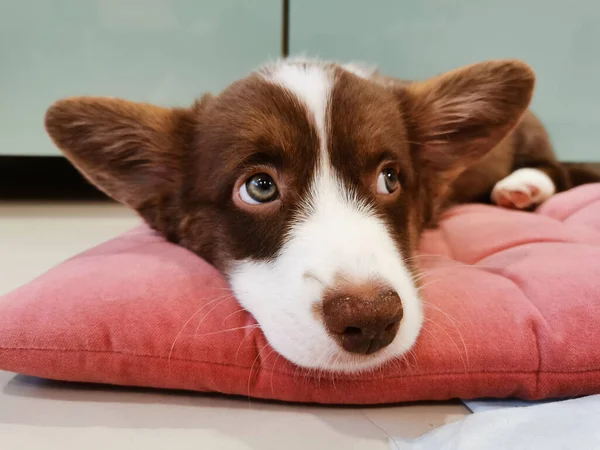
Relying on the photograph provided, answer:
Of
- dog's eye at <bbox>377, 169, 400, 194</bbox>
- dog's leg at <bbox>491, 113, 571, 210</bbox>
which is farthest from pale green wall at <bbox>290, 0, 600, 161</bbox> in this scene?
dog's eye at <bbox>377, 169, 400, 194</bbox>

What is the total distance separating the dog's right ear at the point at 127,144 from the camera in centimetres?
168

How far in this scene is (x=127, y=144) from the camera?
1795 mm

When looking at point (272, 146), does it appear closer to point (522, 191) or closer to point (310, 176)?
point (310, 176)

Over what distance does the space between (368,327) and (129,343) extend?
557 mm

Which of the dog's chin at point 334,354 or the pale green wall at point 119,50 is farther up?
the pale green wall at point 119,50

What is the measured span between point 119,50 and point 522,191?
8.64 ft

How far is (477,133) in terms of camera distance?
1991 millimetres

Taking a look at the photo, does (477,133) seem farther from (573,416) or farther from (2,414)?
(2,414)

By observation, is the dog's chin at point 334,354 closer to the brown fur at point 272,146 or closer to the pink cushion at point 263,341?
the pink cushion at point 263,341

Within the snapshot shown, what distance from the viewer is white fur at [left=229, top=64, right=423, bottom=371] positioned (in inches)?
45.5

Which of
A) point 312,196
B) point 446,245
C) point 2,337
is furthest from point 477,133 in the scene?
point 2,337

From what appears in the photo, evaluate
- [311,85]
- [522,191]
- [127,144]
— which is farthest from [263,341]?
[522,191]

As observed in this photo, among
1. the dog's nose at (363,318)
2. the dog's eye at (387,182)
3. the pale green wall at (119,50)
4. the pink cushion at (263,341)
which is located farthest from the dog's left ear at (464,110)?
the pale green wall at (119,50)

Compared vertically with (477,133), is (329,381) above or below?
below
